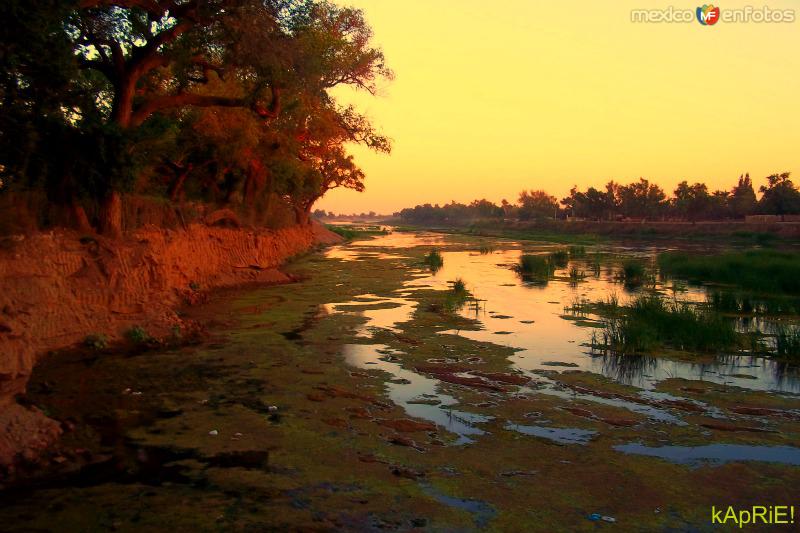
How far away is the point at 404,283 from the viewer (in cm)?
2441

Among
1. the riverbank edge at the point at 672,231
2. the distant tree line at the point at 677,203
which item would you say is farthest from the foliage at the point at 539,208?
the riverbank edge at the point at 672,231

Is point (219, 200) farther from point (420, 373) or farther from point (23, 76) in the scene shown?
point (420, 373)

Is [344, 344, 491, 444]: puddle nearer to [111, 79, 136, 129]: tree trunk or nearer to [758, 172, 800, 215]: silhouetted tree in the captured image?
[111, 79, 136, 129]: tree trunk

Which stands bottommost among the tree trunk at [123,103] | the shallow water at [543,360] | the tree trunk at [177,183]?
the shallow water at [543,360]

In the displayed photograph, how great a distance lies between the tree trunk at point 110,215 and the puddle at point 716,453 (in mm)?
11867

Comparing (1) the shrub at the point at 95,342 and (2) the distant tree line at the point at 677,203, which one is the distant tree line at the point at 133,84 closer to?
(1) the shrub at the point at 95,342

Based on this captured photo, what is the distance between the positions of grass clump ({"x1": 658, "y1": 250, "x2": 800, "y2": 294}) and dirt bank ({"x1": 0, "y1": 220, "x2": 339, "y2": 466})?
19.8 metres

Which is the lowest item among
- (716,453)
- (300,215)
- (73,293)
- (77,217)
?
(716,453)

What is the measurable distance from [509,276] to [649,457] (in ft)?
71.8

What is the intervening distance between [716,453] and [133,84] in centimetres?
1379

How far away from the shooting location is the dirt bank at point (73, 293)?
22.1ft

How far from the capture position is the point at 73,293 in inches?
448

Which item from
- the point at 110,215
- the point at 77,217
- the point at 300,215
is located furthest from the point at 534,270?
the point at 300,215

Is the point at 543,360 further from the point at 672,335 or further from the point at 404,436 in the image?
the point at 404,436
